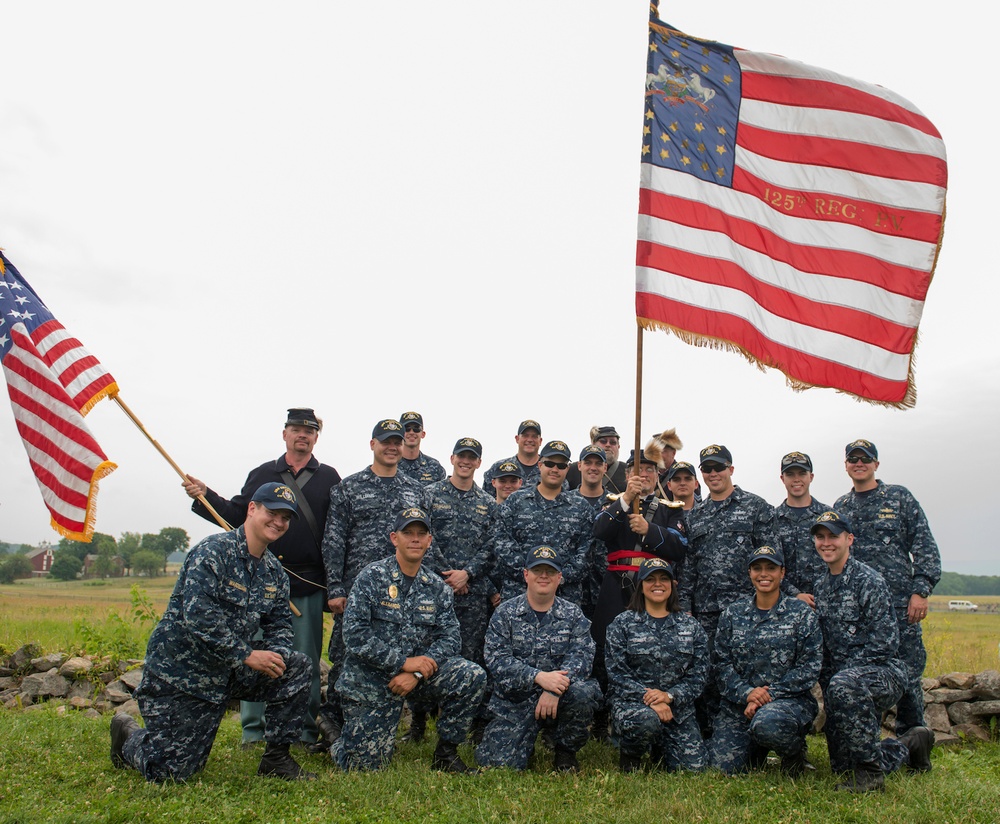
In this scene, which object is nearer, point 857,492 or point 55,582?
point 857,492

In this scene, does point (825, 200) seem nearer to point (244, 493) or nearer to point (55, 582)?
point (244, 493)

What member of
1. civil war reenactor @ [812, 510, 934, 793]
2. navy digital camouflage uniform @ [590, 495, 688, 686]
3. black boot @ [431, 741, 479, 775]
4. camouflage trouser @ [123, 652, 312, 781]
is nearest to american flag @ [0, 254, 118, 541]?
camouflage trouser @ [123, 652, 312, 781]

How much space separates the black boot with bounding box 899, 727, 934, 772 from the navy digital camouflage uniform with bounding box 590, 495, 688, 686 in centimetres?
217

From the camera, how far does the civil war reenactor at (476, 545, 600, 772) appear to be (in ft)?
19.5

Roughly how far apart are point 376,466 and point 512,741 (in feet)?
8.46

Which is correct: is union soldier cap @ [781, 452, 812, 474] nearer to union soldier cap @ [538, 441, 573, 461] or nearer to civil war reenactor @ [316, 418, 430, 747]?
union soldier cap @ [538, 441, 573, 461]

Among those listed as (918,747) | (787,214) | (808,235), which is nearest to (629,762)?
(918,747)

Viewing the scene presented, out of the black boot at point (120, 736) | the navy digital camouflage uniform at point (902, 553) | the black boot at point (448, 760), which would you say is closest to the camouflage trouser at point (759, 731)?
the navy digital camouflage uniform at point (902, 553)

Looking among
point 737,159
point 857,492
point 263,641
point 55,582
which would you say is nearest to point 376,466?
point 263,641

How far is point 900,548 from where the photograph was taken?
280 inches

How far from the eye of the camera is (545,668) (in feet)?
20.3

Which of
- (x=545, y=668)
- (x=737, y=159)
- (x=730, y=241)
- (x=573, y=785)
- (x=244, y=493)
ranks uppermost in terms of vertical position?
(x=737, y=159)

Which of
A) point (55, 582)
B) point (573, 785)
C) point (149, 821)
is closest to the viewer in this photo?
point (149, 821)

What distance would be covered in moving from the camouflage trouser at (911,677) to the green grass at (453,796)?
61 cm
